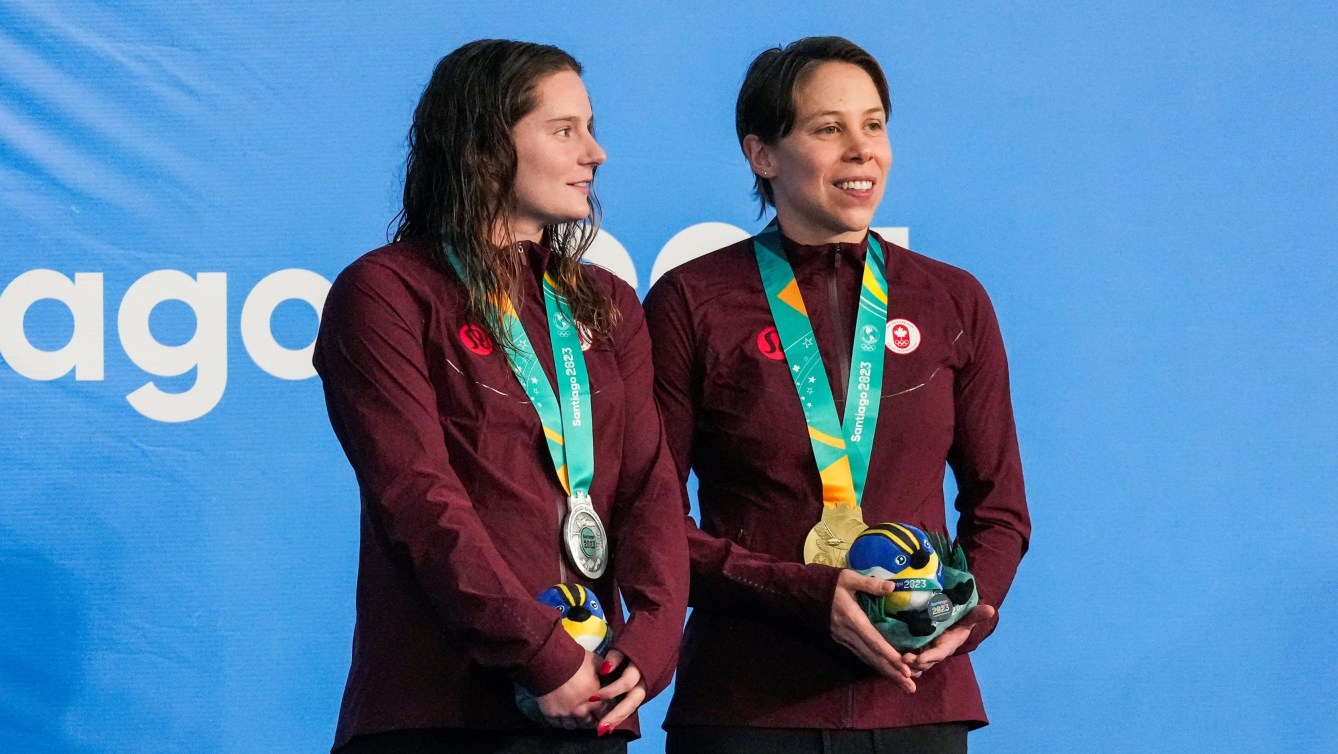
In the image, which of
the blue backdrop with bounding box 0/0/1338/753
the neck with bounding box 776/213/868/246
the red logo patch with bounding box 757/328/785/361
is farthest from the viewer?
the blue backdrop with bounding box 0/0/1338/753

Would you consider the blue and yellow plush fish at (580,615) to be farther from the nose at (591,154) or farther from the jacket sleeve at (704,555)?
the nose at (591,154)

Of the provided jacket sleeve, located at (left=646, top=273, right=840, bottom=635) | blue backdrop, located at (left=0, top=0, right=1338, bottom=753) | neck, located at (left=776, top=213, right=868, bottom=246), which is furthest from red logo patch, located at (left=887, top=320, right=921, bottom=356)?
blue backdrop, located at (left=0, top=0, right=1338, bottom=753)

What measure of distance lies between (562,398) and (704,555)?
1.00 feet

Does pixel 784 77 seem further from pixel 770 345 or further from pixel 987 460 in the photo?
pixel 987 460

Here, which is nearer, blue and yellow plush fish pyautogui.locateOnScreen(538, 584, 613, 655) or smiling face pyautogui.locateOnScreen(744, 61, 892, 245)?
blue and yellow plush fish pyautogui.locateOnScreen(538, 584, 613, 655)

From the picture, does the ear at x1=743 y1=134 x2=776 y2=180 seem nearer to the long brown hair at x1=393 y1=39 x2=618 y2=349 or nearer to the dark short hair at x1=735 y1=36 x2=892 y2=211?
the dark short hair at x1=735 y1=36 x2=892 y2=211

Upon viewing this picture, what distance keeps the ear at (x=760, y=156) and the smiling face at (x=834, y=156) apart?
0.02 metres

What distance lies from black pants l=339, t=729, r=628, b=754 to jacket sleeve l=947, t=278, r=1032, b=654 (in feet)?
1.96

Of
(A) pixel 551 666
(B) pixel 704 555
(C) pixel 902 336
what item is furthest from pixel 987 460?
(A) pixel 551 666

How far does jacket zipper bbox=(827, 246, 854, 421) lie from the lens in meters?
2.12

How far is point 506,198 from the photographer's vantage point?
2.01 metres

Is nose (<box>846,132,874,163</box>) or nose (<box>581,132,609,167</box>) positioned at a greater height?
nose (<box>846,132,874,163</box>)

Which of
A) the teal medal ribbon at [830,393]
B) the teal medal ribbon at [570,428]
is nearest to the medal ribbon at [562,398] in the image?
the teal medal ribbon at [570,428]

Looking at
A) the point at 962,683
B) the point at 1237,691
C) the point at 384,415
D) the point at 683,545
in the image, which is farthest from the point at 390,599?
the point at 1237,691
